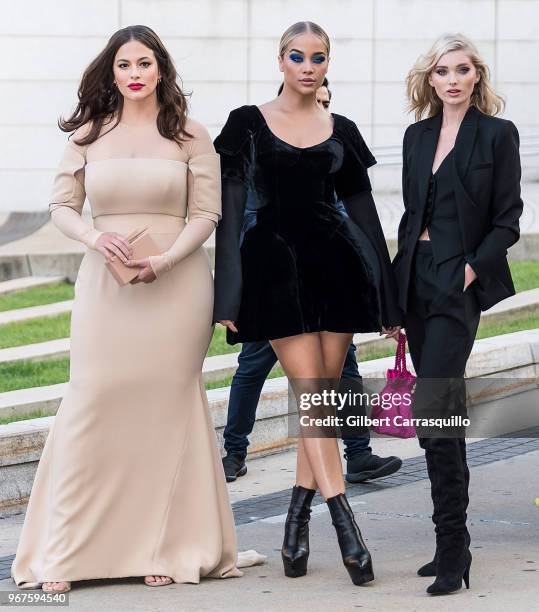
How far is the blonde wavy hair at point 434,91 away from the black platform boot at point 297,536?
1.62 m

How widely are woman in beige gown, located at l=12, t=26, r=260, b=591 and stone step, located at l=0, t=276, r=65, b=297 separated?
8810 mm

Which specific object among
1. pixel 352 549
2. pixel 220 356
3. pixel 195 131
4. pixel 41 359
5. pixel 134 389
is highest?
pixel 195 131

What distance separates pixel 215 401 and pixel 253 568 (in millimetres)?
2214

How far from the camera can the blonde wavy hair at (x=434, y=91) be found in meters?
5.07

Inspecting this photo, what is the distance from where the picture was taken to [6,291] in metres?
13.9

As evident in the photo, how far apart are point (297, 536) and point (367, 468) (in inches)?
72.3

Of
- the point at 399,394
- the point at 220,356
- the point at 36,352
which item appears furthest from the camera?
the point at 36,352

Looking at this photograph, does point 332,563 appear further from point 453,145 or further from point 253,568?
point 453,145

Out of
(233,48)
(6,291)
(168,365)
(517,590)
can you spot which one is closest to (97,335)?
(168,365)

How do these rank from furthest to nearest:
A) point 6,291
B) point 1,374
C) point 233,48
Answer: point 233,48 < point 6,291 < point 1,374

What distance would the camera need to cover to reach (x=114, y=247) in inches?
195

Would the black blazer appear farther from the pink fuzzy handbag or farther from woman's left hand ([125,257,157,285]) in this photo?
woman's left hand ([125,257,157,285])

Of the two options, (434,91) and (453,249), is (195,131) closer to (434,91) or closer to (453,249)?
(434,91)

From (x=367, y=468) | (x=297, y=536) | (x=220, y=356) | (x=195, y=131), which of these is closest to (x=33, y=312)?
(x=220, y=356)
